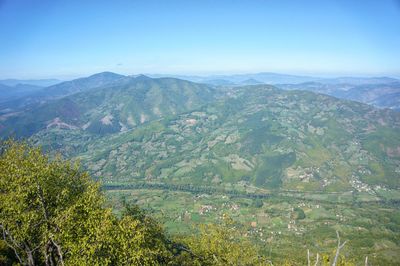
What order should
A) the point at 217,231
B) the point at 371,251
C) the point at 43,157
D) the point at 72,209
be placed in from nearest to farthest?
the point at 72,209 < the point at 43,157 < the point at 217,231 < the point at 371,251

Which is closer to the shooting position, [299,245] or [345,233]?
[299,245]

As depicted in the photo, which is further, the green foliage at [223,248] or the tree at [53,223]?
the green foliage at [223,248]

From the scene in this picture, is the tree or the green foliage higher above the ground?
the tree

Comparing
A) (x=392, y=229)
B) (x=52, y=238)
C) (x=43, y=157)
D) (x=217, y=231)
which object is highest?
(x=43, y=157)

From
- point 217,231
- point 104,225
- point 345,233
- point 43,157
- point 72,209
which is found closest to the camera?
point 104,225

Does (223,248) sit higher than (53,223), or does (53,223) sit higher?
(53,223)

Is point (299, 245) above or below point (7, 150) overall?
below

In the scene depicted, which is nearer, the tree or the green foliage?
the tree

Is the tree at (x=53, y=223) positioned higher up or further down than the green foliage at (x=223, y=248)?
higher up

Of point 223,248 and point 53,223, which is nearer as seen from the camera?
point 53,223

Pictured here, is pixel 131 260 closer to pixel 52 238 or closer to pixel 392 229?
pixel 52 238

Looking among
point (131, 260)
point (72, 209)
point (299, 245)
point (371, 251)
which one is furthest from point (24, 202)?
point (371, 251)

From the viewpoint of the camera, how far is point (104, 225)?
3117cm

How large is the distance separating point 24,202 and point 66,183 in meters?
7.84
